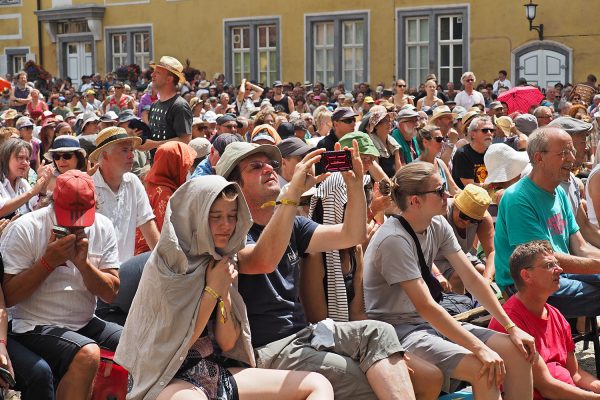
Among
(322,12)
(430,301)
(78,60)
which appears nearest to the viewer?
(430,301)

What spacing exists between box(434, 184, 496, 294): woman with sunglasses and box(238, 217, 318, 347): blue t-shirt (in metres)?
1.86

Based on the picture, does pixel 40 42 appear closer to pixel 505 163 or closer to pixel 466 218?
pixel 505 163

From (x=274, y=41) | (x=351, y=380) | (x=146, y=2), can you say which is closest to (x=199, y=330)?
(x=351, y=380)

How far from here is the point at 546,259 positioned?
Result: 17.9 ft

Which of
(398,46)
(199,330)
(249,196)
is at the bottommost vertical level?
(199,330)

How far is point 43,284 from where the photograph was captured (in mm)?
5012

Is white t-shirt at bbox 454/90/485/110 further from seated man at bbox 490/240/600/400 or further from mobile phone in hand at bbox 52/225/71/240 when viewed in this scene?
mobile phone in hand at bbox 52/225/71/240

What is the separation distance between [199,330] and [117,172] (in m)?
2.53

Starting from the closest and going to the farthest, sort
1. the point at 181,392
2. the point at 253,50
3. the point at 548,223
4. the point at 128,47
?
the point at 181,392, the point at 548,223, the point at 253,50, the point at 128,47

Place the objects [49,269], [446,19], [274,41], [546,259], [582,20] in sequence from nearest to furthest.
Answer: [49,269], [546,259], [582,20], [446,19], [274,41]

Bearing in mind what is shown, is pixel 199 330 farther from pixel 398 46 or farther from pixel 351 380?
pixel 398 46

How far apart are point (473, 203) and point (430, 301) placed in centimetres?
194

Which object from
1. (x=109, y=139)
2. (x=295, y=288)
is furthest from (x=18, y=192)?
(x=295, y=288)

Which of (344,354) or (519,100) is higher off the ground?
(519,100)
